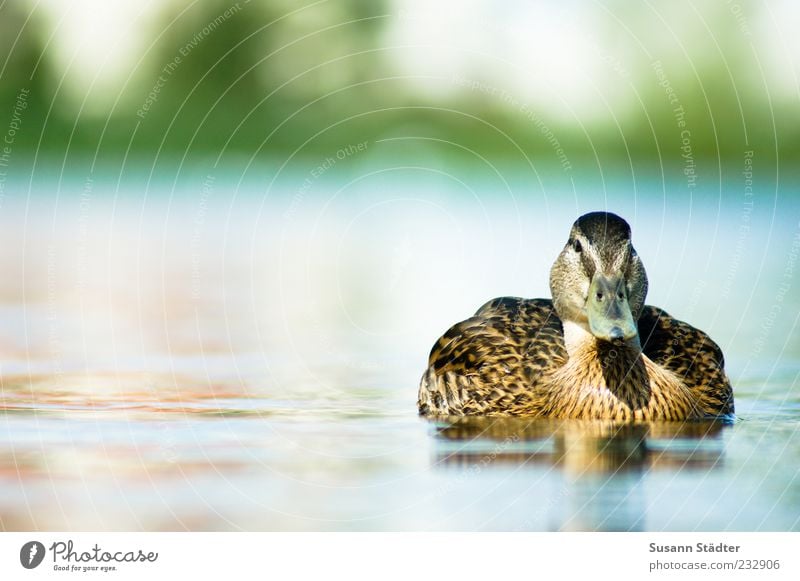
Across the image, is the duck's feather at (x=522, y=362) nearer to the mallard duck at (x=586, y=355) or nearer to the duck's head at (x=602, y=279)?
the mallard duck at (x=586, y=355)

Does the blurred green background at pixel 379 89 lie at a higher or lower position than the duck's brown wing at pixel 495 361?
higher

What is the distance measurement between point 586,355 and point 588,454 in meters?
1.36

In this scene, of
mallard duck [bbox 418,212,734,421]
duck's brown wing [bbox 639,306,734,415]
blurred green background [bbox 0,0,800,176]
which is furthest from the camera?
blurred green background [bbox 0,0,800,176]

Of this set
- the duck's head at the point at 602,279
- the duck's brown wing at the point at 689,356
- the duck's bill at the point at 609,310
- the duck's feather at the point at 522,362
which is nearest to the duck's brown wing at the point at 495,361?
the duck's feather at the point at 522,362

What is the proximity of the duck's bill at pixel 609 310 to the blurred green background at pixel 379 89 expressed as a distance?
21.3 ft

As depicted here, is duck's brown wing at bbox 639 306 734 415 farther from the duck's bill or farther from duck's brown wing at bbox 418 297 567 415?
the duck's bill

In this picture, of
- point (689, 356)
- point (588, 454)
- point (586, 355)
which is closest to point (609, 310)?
point (586, 355)

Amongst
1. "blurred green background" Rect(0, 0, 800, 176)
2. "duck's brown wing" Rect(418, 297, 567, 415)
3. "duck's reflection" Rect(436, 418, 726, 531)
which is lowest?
"duck's reflection" Rect(436, 418, 726, 531)

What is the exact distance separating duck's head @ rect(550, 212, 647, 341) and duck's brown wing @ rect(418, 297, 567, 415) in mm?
386

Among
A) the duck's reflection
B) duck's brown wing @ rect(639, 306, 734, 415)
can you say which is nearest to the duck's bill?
the duck's reflection

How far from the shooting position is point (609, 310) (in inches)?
372

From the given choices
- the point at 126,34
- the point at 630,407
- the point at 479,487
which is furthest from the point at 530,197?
the point at 479,487

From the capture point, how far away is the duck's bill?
936 cm

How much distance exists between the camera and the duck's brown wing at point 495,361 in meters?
10.3
